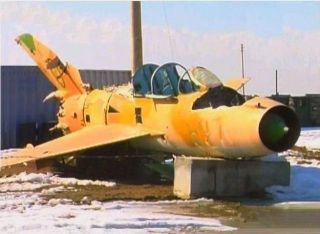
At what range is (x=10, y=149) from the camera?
928 inches

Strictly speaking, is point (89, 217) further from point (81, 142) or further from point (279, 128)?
point (81, 142)

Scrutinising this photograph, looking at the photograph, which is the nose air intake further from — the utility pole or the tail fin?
the utility pole

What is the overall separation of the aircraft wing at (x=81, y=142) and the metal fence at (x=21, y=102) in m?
9.43

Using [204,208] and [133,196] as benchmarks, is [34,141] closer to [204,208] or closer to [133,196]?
[133,196]

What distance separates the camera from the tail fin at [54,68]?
1872 centimetres

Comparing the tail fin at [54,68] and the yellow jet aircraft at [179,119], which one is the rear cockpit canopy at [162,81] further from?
the tail fin at [54,68]

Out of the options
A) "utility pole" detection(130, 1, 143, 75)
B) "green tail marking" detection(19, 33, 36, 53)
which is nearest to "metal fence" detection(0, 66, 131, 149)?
"utility pole" detection(130, 1, 143, 75)

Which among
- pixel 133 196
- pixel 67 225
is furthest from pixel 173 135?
pixel 67 225

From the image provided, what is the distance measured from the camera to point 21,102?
24578mm

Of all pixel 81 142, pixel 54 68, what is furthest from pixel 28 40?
pixel 81 142

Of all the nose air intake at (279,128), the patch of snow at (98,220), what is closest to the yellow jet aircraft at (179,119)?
the nose air intake at (279,128)

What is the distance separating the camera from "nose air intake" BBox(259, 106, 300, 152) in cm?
1091

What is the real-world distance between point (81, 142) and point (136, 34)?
38.7ft

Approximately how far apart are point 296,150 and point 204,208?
35.6 feet
